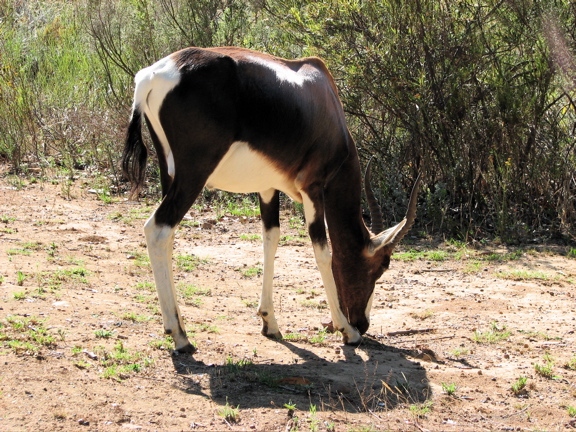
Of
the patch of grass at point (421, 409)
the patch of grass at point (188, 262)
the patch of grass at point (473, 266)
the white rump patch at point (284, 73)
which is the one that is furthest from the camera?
the patch of grass at point (473, 266)

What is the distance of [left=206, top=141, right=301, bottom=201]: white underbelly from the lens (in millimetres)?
5438

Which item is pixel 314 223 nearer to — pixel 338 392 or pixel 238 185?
pixel 238 185

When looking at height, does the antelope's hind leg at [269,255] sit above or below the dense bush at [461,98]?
below

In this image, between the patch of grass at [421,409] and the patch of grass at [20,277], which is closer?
the patch of grass at [421,409]

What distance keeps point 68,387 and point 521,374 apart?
10.6 feet

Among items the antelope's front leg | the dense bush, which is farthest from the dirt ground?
the dense bush

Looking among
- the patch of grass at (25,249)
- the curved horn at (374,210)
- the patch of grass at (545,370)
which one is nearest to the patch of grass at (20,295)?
the patch of grass at (25,249)

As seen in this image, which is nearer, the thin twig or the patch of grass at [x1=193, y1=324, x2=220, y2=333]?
the patch of grass at [x1=193, y1=324, x2=220, y2=333]

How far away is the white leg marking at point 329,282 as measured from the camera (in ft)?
19.8

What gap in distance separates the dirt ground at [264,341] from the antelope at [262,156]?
499mm

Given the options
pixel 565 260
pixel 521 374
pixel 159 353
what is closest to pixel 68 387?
pixel 159 353

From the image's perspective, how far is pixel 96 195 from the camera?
11.2m

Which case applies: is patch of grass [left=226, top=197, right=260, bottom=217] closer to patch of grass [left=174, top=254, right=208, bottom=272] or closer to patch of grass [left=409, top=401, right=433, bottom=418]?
A: patch of grass [left=174, top=254, right=208, bottom=272]

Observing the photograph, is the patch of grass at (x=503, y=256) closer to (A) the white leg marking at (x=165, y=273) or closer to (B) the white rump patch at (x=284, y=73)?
(B) the white rump patch at (x=284, y=73)
